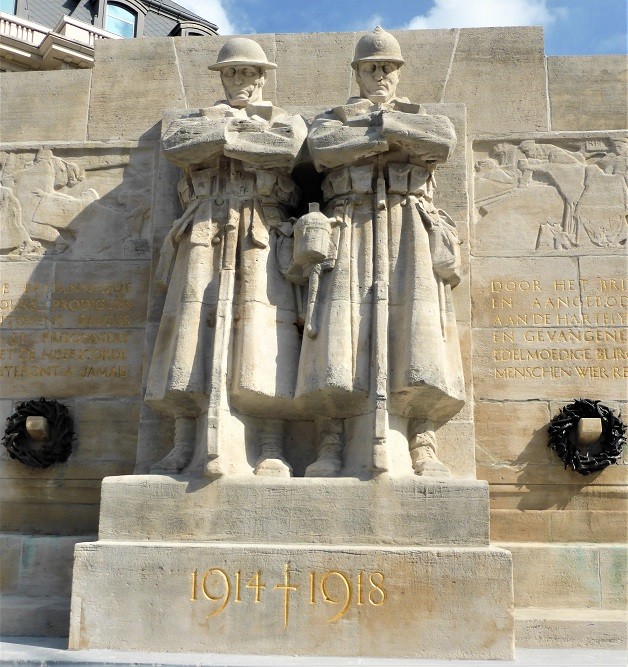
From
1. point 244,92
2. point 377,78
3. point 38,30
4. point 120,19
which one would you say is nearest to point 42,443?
point 244,92

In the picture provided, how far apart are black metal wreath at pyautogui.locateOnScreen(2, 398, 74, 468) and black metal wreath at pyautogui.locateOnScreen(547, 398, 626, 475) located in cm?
458

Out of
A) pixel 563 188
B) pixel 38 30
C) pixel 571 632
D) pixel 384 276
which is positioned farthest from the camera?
pixel 38 30

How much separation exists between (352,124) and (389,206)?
32.1 inches

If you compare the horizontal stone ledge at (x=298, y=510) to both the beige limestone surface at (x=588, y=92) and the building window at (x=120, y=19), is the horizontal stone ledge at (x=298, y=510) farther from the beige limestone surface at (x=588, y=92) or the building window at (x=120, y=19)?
the building window at (x=120, y=19)

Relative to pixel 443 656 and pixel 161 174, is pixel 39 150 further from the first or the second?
pixel 443 656

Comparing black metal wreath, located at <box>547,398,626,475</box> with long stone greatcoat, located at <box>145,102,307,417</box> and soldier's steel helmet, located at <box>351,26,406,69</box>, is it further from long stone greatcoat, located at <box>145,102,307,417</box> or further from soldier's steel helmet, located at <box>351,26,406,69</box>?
soldier's steel helmet, located at <box>351,26,406,69</box>

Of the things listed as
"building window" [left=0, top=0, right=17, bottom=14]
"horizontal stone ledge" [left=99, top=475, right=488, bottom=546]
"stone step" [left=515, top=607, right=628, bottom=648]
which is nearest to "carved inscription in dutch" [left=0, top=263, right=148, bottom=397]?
"horizontal stone ledge" [left=99, top=475, right=488, bottom=546]

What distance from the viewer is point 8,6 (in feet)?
128

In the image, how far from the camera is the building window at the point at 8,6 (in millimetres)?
38688

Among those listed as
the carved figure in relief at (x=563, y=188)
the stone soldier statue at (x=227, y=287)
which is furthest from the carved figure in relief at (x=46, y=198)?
the carved figure in relief at (x=563, y=188)

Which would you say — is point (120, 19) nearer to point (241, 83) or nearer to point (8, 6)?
point (8, 6)

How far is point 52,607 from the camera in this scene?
9047 mm

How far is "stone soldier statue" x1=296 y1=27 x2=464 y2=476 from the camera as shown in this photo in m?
8.50

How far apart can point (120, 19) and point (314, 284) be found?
3377 cm
